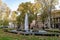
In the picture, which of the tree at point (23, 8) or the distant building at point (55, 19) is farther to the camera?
the distant building at point (55, 19)

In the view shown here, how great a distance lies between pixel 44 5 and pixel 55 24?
49.2 ft

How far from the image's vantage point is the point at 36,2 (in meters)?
45.4

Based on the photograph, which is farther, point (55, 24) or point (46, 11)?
point (55, 24)

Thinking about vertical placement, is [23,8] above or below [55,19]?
above

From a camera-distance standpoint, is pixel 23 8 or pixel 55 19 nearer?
pixel 23 8

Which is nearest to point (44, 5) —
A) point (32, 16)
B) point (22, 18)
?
point (32, 16)

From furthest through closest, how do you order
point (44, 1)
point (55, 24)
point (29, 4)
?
point (55, 24) < point (29, 4) < point (44, 1)

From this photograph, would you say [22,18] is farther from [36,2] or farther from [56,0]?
[56,0]

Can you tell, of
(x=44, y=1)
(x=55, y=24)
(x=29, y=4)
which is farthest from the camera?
(x=55, y=24)

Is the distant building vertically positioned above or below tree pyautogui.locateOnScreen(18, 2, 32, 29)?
below

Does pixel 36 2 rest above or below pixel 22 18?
above

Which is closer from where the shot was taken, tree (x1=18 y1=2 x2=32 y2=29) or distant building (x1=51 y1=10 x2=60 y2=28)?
tree (x1=18 y1=2 x2=32 y2=29)

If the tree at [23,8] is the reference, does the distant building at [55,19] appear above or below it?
below

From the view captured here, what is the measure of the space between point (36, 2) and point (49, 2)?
347 cm
